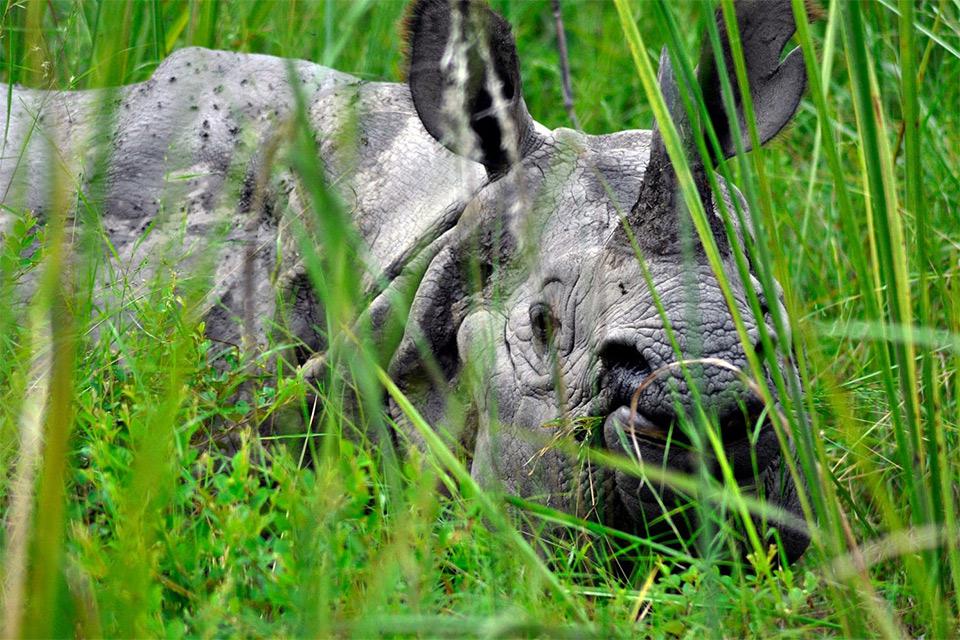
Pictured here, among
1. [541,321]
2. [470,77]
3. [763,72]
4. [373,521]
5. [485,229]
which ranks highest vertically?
[763,72]

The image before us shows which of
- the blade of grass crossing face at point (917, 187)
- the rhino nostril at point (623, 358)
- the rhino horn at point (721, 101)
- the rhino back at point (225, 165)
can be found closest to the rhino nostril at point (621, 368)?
the rhino nostril at point (623, 358)

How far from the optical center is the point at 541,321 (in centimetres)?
286

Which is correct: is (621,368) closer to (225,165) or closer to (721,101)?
(721,101)

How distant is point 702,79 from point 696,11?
9.75 feet

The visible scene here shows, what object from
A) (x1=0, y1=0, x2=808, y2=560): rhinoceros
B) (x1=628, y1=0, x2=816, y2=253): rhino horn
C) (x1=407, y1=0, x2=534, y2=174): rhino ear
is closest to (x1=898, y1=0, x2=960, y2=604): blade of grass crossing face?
(x1=0, y1=0, x2=808, y2=560): rhinoceros

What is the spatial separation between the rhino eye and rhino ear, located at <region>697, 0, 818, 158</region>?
0.52 meters

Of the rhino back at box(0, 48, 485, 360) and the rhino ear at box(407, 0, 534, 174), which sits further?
the rhino back at box(0, 48, 485, 360)

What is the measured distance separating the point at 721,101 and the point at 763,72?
0.22 metres

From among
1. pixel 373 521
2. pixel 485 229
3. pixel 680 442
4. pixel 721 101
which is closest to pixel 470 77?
pixel 485 229

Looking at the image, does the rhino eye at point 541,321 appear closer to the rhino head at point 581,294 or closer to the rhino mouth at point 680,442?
the rhino head at point 581,294

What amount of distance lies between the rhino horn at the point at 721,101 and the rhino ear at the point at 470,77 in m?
0.37

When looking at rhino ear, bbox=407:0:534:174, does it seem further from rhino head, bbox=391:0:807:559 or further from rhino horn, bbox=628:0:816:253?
rhino horn, bbox=628:0:816:253

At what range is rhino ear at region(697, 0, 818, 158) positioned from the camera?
289 cm

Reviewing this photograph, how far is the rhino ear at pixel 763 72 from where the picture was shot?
289 cm
